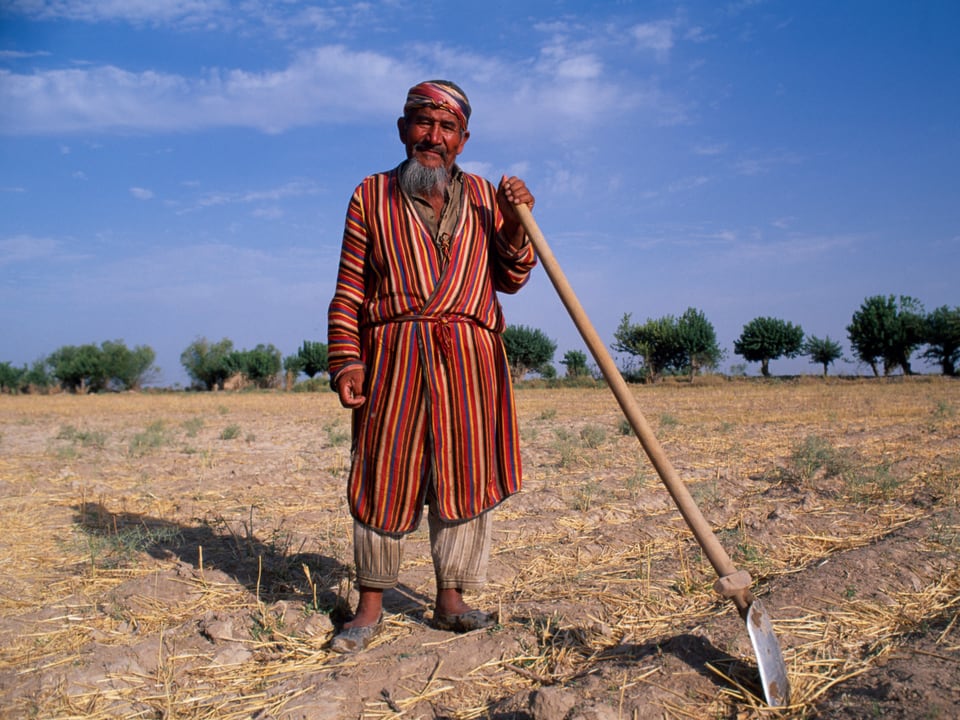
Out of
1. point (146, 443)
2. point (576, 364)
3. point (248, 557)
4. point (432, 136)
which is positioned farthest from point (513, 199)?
point (576, 364)

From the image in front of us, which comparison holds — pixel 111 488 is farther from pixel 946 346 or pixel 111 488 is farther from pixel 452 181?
pixel 946 346

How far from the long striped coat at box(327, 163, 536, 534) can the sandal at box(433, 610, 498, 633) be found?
41 centimetres

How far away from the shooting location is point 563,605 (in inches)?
123

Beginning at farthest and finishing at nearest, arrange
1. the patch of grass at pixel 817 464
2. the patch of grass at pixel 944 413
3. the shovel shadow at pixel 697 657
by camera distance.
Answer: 1. the patch of grass at pixel 944 413
2. the patch of grass at pixel 817 464
3. the shovel shadow at pixel 697 657

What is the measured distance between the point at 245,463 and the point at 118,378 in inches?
2196

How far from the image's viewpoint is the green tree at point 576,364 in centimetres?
4868

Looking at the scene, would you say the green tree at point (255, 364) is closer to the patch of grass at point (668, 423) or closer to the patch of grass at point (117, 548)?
the patch of grass at point (668, 423)

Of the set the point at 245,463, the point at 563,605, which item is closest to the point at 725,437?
the point at 245,463

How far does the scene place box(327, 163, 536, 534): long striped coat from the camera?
284 cm

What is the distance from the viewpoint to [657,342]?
53562 millimetres

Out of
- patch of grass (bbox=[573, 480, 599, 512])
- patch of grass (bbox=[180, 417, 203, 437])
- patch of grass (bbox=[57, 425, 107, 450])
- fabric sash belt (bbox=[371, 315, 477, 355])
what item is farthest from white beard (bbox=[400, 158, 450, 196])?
patch of grass (bbox=[180, 417, 203, 437])

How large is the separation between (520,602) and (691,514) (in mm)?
1134

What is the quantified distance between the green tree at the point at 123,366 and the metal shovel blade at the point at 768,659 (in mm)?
60411

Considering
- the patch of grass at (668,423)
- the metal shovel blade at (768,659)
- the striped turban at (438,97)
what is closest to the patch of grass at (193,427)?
the patch of grass at (668,423)
